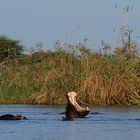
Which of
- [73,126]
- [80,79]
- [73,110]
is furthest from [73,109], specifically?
[80,79]

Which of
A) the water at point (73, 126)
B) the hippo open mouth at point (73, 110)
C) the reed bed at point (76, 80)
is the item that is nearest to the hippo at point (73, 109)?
the hippo open mouth at point (73, 110)

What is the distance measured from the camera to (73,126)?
24.2 m

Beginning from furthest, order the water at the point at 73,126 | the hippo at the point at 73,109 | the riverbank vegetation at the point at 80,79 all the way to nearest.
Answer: the riverbank vegetation at the point at 80,79 → the hippo at the point at 73,109 → the water at the point at 73,126

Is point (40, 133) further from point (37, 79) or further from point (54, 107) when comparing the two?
point (37, 79)

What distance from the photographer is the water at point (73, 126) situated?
21453 mm

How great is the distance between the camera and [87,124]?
24906 millimetres

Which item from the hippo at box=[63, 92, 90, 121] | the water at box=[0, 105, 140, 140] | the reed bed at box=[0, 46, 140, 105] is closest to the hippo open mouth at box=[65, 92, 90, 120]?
the hippo at box=[63, 92, 90, 121]

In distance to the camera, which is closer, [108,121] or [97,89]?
[108,121]

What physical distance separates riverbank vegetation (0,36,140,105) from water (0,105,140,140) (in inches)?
103

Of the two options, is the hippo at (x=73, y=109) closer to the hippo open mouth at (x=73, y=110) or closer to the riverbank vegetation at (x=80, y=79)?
Answer: the hippo open mouth at (x=73, y=110)

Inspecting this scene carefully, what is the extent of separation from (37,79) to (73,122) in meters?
9.99

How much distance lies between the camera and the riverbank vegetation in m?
33.8

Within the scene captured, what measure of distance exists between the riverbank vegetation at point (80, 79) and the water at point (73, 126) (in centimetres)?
261

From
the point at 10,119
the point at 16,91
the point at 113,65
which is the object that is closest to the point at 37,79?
Answer: the point at 16,91
